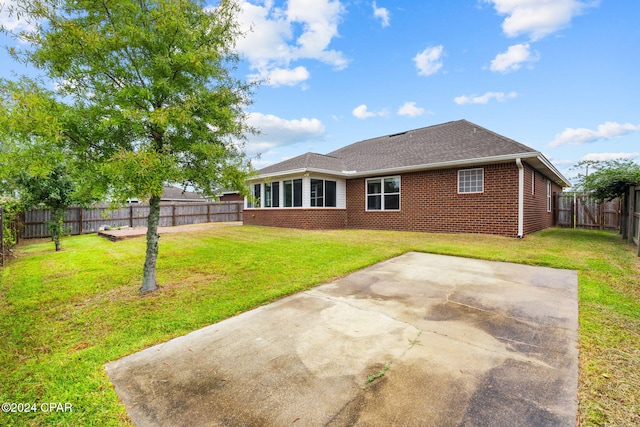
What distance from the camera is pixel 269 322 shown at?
348 centimetres

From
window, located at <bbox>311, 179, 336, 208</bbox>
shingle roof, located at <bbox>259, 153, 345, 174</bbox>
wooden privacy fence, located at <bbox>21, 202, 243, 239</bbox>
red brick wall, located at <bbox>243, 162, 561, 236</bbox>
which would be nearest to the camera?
red brick wall, located at <bbox>243, 162, 561, 236</bbox>

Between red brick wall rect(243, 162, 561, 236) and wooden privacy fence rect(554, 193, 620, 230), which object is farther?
wooden privacy fence rect(554, 193, 620, 230)

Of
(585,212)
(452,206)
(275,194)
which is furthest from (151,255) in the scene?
(585,212)

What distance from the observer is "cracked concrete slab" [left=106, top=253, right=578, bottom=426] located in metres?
1.89

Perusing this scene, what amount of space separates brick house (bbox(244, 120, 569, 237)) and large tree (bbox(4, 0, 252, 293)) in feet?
12.3

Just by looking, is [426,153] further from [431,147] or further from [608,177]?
[608,177]

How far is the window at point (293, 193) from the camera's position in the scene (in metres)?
14.2

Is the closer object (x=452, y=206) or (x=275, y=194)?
(x=452, y=206)

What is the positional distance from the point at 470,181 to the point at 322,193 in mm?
6707

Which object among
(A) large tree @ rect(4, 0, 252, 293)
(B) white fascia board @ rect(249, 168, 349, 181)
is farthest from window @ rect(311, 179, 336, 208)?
(A) large tree @ rect(4, 0, 252, 293)

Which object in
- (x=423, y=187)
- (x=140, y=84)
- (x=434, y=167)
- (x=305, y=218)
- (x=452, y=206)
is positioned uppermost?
(x=140, y=84)

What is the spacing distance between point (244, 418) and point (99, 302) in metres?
3.97

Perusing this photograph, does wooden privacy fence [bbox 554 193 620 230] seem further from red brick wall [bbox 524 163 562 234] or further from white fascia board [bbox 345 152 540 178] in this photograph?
white fascia board [bbox 345 152 540 178]

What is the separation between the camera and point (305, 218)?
45.1ft
